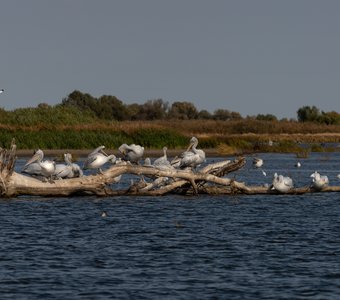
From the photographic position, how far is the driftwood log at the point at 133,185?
3231 cm

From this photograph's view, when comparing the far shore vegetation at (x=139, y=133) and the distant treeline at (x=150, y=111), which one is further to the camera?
the distant treeline at (x=150, y=111)

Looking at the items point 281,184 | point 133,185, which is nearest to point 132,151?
point 133,185

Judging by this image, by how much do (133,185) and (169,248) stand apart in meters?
12.8

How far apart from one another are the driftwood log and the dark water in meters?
0.42

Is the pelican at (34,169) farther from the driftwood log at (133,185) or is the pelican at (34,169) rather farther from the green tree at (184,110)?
the green tree at (184,110)

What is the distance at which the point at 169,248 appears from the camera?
22.4 metres

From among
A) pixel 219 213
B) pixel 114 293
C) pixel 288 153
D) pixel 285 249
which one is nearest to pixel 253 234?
pixel 285 249

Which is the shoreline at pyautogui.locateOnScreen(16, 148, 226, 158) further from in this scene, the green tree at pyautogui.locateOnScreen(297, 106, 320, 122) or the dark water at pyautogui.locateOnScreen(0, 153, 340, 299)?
the green tree at pyautogui.locateOnScreen(297, 106, 320, 122)

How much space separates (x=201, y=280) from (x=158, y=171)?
15.3 metres

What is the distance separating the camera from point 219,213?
98.9ft

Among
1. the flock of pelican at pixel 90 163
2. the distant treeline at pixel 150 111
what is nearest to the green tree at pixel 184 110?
the distant treeline at pixel 150 111

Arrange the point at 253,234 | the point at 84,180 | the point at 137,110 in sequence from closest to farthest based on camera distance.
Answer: the point at 253,234, the point at 84,180, the point at 137,110

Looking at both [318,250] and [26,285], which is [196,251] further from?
[26,285]

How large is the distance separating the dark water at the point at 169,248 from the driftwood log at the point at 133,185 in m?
0.42
